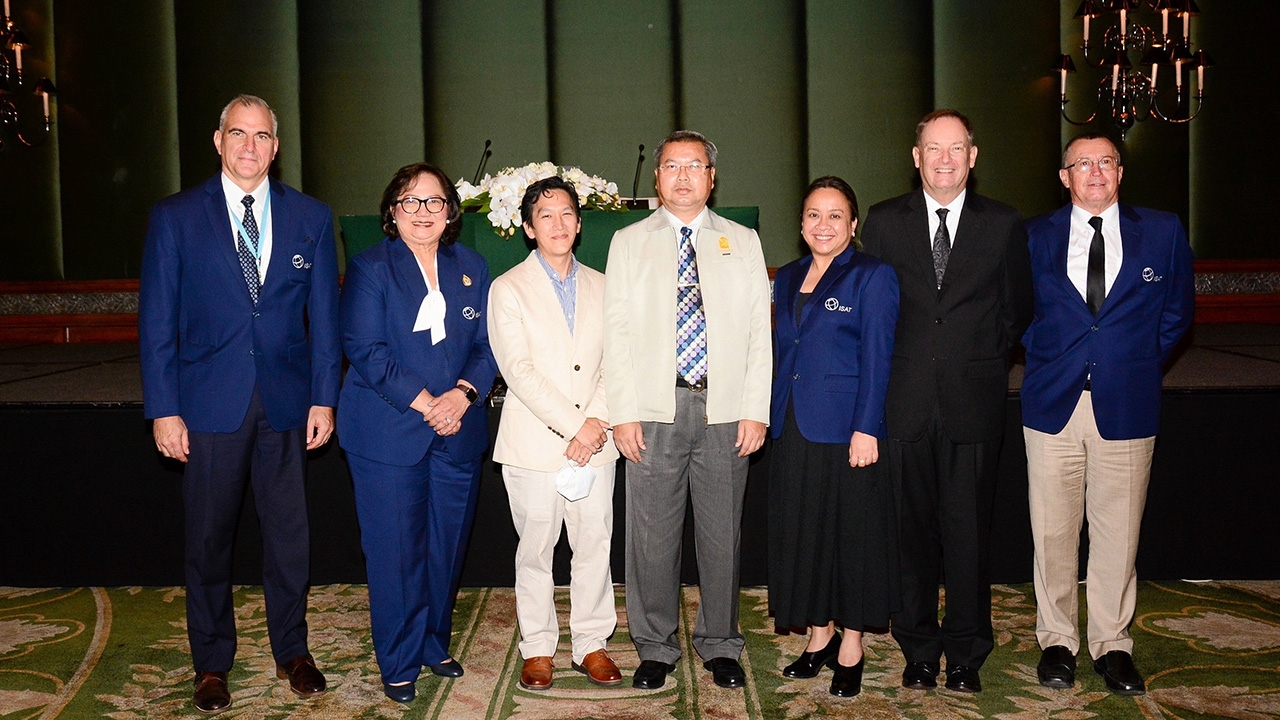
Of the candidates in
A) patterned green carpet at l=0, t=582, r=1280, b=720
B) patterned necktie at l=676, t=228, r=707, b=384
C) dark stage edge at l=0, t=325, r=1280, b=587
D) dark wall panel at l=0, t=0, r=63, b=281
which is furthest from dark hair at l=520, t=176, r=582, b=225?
dark wall panel at l=0, t=0, r=63, b=281

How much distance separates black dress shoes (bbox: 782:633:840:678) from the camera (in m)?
2.89

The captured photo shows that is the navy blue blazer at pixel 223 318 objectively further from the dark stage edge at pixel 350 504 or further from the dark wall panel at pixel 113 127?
the dark wall panel at pixel 113 127

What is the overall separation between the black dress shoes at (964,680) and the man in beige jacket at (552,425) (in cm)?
95

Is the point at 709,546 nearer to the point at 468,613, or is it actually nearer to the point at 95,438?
the point at 468,613

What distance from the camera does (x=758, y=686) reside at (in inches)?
112

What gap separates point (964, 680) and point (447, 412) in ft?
5.39

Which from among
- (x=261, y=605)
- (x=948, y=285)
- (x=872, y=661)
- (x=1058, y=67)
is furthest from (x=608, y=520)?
(x=1058, y=67)

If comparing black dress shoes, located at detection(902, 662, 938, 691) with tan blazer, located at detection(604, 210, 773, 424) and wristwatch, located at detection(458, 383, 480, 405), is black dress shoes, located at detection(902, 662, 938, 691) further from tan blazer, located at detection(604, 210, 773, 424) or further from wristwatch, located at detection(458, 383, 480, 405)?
wristwatch, located at detection(458, 383, 480, 405)

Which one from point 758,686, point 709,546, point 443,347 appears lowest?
point 758,686

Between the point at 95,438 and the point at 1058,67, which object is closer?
the point at 95,438

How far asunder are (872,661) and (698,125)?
4897mm

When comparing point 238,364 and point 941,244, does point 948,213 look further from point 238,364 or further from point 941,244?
point 238,364

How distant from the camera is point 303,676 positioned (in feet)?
9.26

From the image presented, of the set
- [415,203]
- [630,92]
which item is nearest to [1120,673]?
[415,203]
